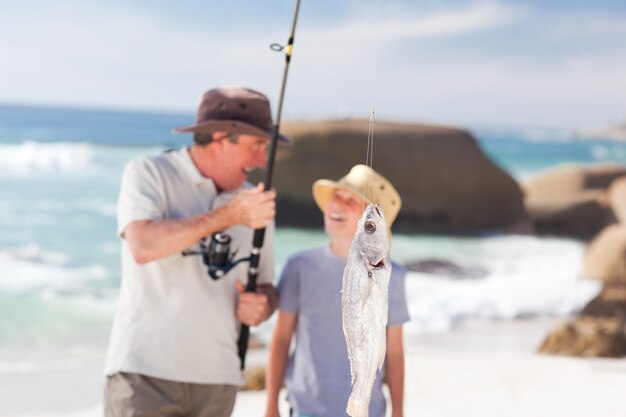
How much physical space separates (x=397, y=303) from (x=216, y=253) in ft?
2.04

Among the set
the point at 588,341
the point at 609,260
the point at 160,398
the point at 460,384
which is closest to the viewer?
the point at 160,398

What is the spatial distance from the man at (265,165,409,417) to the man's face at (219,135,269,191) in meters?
0.23

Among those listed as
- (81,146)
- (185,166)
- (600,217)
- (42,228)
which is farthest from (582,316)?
(81,146)

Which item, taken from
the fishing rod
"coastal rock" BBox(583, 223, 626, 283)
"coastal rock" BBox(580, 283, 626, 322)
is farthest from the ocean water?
the fishing rod

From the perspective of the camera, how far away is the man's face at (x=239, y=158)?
2.82 metres

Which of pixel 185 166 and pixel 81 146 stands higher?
pixel 185 166

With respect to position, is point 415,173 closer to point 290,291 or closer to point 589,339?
point 589,339

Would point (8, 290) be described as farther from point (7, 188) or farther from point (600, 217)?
point (600, 217)

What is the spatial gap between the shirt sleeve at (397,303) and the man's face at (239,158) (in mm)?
604

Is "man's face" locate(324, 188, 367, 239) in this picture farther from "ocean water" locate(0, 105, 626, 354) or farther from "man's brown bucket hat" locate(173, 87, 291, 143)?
"ocean water" locate(0, 105, 626, 354)

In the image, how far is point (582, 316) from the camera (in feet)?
32.5

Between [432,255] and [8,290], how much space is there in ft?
30.9

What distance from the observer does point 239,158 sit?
9.37 ft

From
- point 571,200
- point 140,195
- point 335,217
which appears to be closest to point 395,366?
point 335,217
